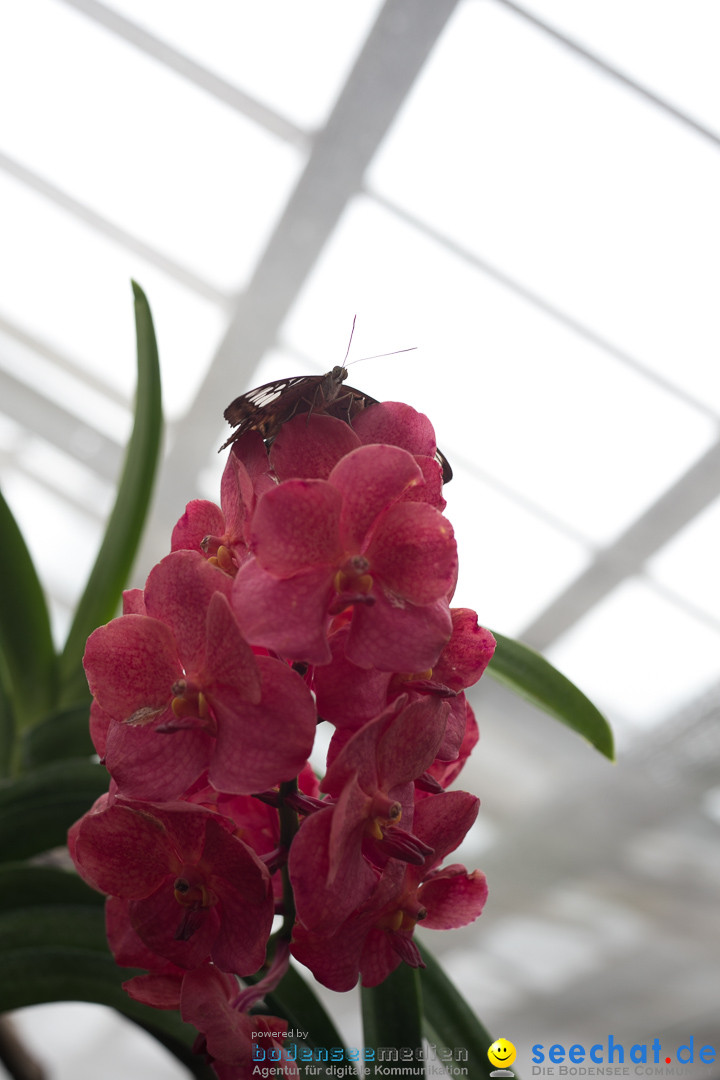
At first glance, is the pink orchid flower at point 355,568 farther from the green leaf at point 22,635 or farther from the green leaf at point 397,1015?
the green leaf at point 22,635

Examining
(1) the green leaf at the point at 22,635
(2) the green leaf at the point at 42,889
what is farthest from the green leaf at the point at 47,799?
(1) the green leaf at the point at 22,635

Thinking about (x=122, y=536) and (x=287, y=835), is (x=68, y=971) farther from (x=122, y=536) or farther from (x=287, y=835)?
(x=122, y=536)

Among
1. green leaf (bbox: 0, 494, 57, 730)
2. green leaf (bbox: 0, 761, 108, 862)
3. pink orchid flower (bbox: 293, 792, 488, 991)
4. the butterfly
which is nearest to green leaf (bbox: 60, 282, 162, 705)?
green leaf (bbox: 0, 494, 57, 730)

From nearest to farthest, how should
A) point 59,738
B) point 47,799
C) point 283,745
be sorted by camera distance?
point 283,745
point 47,799
point 59,738

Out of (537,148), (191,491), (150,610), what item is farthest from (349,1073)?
(191,491)

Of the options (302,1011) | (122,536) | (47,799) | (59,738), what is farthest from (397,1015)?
(122,536)

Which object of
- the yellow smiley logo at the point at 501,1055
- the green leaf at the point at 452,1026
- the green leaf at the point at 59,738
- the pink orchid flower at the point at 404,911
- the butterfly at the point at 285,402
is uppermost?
the butterfly at the point at 285,402

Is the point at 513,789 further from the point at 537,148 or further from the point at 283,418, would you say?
the point at 283,418
